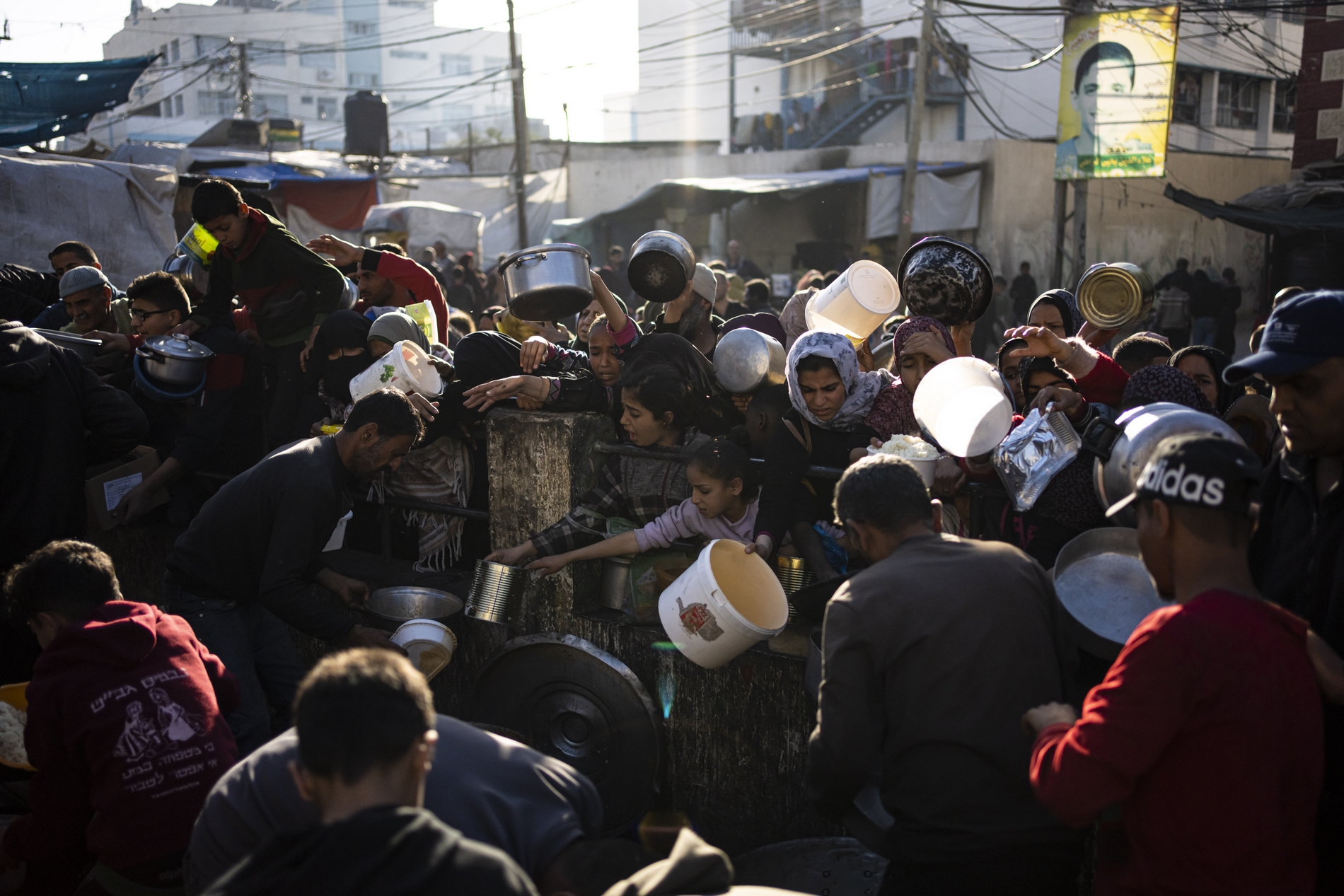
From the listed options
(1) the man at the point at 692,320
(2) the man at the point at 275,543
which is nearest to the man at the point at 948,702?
(2) the man at the point at 275,543

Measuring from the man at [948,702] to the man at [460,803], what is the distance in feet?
2.34

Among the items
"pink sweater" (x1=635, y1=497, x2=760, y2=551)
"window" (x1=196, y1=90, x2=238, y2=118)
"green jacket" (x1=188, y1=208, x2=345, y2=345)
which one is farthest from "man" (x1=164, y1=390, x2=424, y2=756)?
"window" (x1=196, y1=90, x2=238, y2=118)

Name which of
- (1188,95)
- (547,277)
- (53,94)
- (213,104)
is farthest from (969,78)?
(213,104)

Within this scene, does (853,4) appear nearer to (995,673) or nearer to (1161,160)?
(1161,160)

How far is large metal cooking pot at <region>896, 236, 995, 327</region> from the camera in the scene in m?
4.63

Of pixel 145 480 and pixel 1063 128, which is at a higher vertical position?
pixel 1063 128

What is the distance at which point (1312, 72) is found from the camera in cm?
1188

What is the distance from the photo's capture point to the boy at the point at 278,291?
528cm

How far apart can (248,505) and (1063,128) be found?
45.3ft

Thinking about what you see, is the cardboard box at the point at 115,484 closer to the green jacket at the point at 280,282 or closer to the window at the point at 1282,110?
the green jacket at the point at 280,282

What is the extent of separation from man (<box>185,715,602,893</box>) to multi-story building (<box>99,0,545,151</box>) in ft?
→ 103

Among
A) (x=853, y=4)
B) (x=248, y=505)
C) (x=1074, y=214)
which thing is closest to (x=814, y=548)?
(x=248, y=505)

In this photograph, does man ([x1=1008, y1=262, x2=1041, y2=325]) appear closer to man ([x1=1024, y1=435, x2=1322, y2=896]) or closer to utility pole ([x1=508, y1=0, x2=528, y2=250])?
utility pole ([x1=508, y1=0, x2=528, y2=250])

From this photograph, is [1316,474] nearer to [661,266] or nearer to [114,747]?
[114,747]
